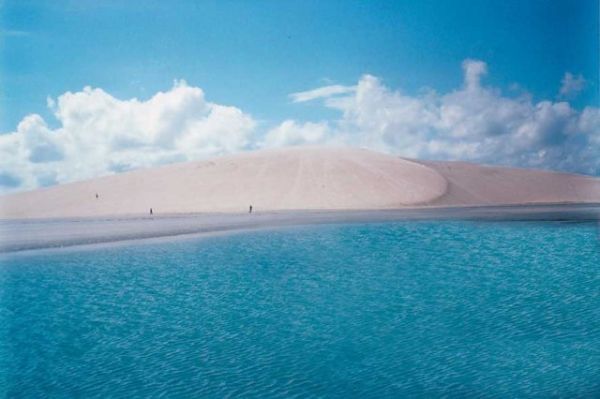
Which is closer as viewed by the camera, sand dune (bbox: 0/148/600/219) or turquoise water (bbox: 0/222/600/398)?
→ turquoise water (bbox: 0/222/600/398)

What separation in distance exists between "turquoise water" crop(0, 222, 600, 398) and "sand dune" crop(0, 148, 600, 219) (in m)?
34.9

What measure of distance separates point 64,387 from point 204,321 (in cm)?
330

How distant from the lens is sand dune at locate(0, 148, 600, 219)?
54.8 meters

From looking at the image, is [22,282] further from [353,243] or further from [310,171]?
[310,171]

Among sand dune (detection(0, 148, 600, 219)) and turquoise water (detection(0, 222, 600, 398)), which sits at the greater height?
sand dune (detection(0, 148, 600, 219))

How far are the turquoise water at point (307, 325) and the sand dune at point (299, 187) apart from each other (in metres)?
34.9

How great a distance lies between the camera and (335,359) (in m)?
8.62

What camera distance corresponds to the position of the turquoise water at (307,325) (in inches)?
307

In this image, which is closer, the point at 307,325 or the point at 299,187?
the point at 307,325

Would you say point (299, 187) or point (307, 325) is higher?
point (299, 187)

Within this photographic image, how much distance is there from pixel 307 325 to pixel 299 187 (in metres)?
48.7

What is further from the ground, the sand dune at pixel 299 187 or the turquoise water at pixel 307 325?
the sand dune at pixel 299 187

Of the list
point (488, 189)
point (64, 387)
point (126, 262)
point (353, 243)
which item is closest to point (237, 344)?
point (64, 387)

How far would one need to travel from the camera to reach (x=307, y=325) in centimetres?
1037
